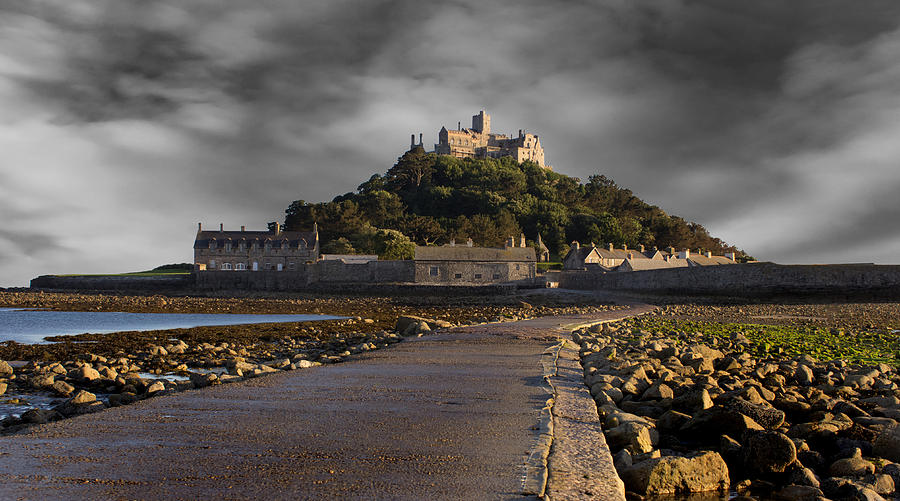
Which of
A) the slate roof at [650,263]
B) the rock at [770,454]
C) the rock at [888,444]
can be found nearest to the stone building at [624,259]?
the slate roof at [650,263]

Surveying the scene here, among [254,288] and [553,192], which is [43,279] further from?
[553,192]

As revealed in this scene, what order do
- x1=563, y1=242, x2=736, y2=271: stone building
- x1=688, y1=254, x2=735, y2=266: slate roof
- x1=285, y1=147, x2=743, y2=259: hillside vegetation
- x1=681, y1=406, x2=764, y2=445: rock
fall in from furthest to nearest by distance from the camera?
x1=285, y1=147, x2=743, y2=259: hillside vegetation
x1=688, y1=254, x2=735, y2=266: slate roof
x1=563, y1=242, x2=736, y2=271: stone building
x1=681, y1=406, x2=764, y2=445: rock

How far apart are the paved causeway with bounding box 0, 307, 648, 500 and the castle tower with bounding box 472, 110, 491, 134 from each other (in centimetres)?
13462

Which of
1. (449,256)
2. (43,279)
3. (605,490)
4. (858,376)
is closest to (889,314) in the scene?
(858,376)

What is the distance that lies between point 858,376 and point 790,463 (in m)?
4.47

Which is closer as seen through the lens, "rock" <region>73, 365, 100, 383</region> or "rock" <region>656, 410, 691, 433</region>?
"rock" <region>656, 410, 691, 433</region>

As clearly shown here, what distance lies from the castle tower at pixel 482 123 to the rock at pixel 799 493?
137 meters

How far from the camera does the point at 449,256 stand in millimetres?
56781

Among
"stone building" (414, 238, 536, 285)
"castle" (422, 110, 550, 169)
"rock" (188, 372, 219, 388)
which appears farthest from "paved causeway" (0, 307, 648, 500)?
"castle" (422, 110, 550, 169)

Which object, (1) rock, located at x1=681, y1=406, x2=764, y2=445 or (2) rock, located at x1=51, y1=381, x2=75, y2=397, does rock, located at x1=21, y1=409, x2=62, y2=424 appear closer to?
(2) rock, located at x1=51, y1=381, x2=75, y2=397

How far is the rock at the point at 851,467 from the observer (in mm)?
4758

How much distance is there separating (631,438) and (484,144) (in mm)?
133146

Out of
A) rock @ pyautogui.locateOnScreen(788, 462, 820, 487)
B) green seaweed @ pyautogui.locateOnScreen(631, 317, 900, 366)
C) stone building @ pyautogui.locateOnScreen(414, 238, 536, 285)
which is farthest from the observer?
stone building @ pyautogui.locateOnScreen(414, 238, 536, 285)

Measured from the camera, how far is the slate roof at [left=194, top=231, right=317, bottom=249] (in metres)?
74.6
